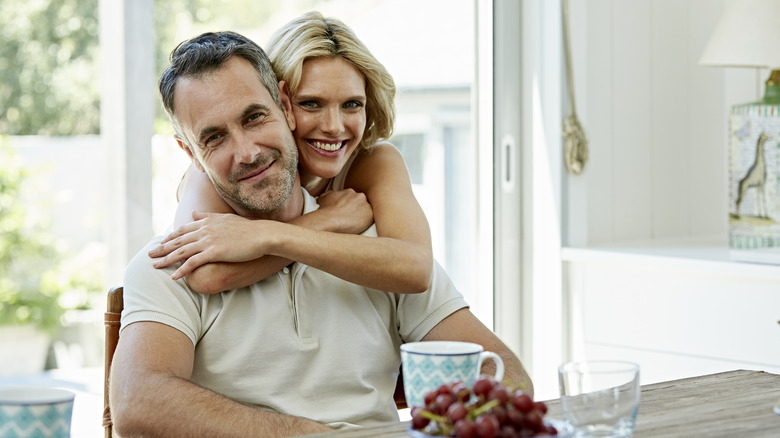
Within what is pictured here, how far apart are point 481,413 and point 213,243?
0.76 metres

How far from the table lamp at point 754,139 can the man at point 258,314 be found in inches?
41.1

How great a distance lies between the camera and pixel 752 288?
7.72 ft

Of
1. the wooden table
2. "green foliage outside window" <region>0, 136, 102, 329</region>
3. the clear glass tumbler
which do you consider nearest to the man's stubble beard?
the wooden table

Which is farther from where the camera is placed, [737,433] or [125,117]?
[125,117]

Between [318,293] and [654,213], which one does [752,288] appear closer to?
[654,213]

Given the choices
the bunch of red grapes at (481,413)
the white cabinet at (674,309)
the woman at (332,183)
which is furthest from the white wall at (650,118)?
the bunch of red grapes at (481,413)

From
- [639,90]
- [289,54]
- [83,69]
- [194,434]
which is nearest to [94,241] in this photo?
[83,69]

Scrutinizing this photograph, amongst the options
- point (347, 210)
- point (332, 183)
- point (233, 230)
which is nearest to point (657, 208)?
point (332, 183)

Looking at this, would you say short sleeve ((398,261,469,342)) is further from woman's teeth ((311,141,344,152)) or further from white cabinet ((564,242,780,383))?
white cabinet ((564,242,780,383))

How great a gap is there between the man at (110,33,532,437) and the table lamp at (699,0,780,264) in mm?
1045

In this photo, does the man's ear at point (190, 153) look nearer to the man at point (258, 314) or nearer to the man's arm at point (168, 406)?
the man at point (258, 314)

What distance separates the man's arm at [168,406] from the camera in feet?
4.56

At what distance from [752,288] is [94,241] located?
5.70ft

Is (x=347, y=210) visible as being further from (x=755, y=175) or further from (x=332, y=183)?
(x=755, y=175)
